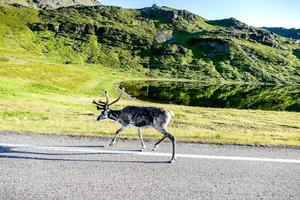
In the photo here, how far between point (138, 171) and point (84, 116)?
3154 centimetres

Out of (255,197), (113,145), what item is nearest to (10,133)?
(113,145)

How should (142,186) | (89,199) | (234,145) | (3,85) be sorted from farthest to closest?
(3,85), (234,145), (142,186), (89,199)

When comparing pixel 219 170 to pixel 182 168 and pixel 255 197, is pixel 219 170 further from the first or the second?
pixel 255 197

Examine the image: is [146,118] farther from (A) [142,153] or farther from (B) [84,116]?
(B) [84,116]

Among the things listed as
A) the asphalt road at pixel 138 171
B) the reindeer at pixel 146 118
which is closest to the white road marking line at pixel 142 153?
the asphalt road at pixel 138 171

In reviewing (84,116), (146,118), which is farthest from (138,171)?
(84,116)

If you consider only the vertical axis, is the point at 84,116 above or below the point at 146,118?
below

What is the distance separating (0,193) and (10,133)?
7.70 meters

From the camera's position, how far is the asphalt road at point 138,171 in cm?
1084

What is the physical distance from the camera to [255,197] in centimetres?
1079

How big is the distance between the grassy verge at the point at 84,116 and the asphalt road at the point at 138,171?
205 cm

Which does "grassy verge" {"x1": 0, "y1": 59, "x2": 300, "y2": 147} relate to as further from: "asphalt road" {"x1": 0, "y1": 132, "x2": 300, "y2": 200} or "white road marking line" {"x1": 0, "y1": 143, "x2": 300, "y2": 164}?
"white road marking line" {"x1": 0, "y1": 143, "x2": 300, "y2": 164}

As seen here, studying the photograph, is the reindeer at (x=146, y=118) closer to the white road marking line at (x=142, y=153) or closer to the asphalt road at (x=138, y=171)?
the white road marking line at (x=142, y=153)

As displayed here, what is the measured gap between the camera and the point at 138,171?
12648 mm
